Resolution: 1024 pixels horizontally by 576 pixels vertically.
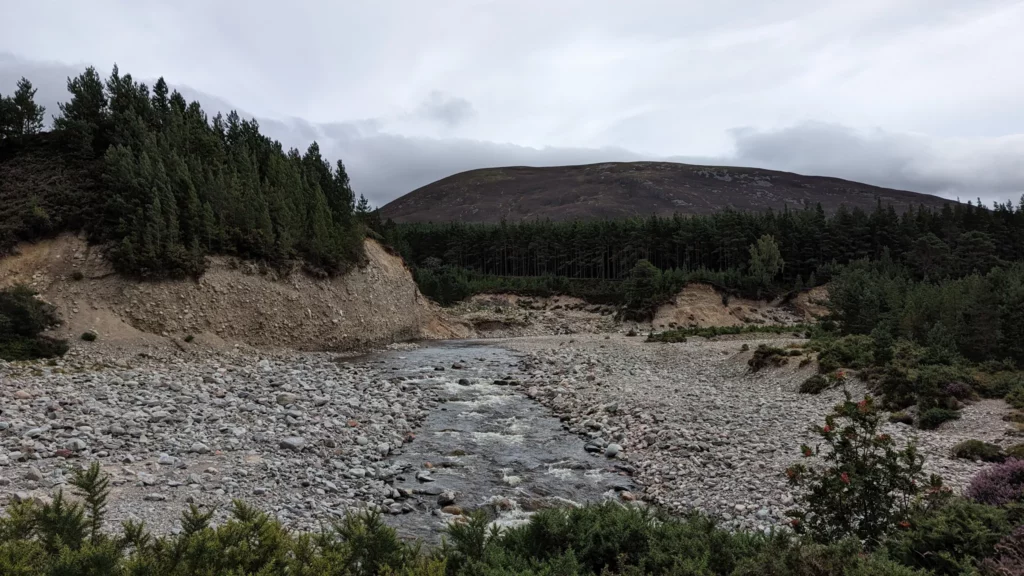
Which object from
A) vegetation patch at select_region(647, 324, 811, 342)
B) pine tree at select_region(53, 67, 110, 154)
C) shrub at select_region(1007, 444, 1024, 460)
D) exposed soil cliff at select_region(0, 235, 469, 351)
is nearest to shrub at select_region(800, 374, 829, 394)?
shrub at select_region(1007, 444, 1024, 460)

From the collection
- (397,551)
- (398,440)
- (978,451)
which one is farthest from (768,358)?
(397,551)

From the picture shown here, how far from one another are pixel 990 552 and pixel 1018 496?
6.76 ft

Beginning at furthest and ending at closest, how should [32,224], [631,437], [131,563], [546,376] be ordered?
[546,376], [32,224], [631,437], [131,563]

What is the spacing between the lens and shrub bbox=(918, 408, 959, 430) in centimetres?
1328

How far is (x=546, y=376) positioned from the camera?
1022 inches

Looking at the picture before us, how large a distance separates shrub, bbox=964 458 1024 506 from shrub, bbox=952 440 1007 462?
4.21m

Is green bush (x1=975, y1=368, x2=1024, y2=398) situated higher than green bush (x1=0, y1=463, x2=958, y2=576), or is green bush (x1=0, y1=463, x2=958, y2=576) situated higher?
green bush (x1=0, y1=463, x2=958, y2=576)

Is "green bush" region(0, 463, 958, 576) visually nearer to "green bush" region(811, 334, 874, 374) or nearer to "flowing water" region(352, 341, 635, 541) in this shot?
"flowing water" region(352, 341, 635, 541)

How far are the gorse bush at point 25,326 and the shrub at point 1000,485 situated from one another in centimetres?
2430

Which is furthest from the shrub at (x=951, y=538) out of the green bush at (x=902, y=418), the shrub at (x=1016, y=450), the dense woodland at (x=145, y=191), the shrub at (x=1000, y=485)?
the dense woodland at (x=145, y=191)

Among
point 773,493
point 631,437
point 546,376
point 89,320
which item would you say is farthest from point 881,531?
point 89,320

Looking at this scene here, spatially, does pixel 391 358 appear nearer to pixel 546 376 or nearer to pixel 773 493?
pixel 546 376

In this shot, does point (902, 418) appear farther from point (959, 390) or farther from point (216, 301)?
point (216, 301)

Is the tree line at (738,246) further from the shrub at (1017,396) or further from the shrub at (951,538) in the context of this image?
the shrub at (951,538)
